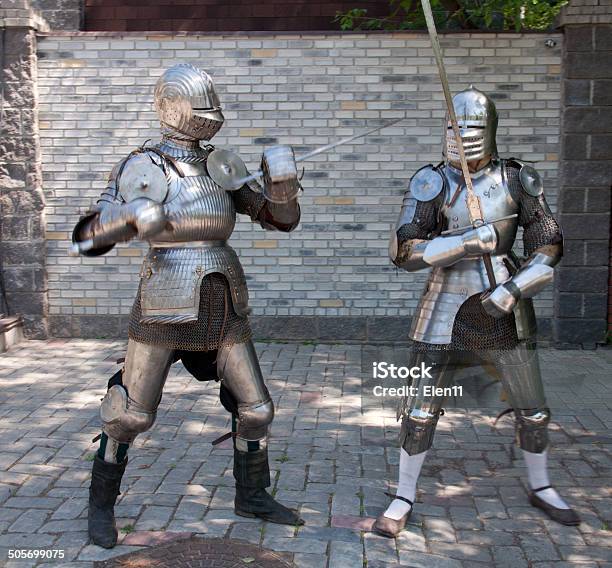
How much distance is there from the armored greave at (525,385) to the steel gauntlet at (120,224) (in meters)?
1.62

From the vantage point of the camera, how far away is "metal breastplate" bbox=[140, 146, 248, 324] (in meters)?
3.24

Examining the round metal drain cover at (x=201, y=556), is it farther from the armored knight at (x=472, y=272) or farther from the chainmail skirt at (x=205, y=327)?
the chainmail skirt at (x=205, y=327)

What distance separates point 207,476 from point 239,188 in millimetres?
1628

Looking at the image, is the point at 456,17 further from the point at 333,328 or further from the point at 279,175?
the point at 279,175

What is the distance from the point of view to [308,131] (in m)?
6.95

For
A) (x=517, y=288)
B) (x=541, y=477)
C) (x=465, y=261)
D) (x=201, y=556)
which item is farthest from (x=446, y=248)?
(x=201, y=556)

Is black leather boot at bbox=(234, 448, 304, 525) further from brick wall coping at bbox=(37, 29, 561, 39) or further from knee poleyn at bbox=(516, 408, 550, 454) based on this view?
brick wall coping at bbox=(37, 29, 561, 39)

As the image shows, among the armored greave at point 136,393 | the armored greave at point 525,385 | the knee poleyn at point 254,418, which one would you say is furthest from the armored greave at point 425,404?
the armored greave at point 136,393

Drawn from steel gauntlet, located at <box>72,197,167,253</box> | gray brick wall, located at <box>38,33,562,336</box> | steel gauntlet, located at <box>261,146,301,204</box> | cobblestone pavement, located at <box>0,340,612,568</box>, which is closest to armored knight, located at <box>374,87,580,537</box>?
cobblestone pavement, located at <box>0,340,612,568</box>

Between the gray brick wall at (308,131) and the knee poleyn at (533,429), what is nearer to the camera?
the knee poleyn at (533,429)

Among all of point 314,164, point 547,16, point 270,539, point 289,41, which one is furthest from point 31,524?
point 547,16

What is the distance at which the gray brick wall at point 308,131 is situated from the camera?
22.3ft

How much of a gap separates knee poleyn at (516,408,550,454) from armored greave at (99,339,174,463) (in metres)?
1.63

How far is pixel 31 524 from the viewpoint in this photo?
358 cm
